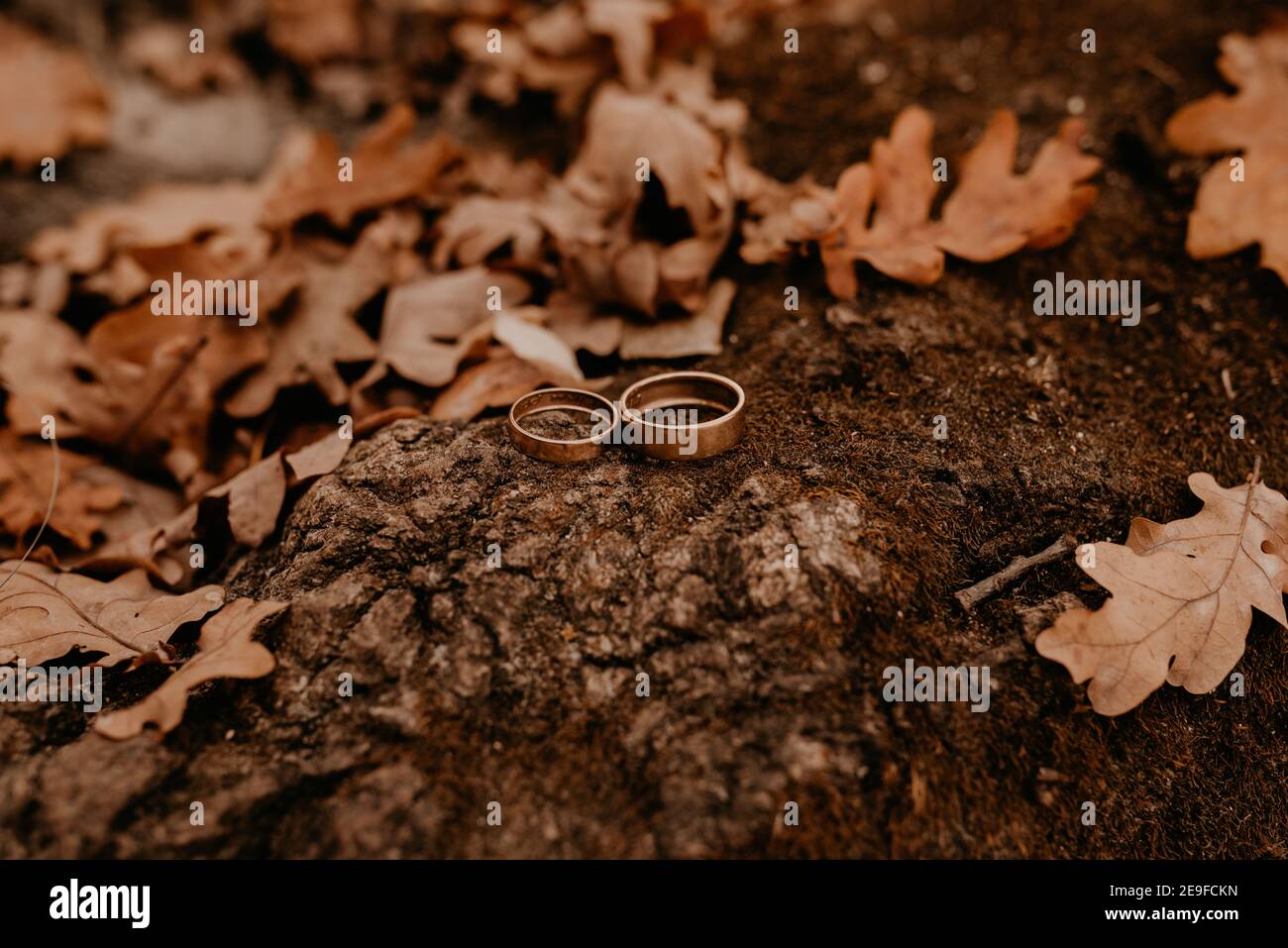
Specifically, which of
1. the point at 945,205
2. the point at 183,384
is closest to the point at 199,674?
the point at 183,384

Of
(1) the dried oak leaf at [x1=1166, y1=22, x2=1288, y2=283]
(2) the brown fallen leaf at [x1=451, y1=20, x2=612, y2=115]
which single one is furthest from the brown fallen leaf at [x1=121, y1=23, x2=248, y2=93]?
(1) the dried oak leaf at [x1=1166, y1=22, x2=1288, y2=283]

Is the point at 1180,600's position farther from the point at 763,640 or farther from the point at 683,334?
the point at 683,334

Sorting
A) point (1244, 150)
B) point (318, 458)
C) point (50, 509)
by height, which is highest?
point (1244, 150)

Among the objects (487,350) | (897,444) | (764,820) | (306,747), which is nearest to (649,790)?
(764,820)

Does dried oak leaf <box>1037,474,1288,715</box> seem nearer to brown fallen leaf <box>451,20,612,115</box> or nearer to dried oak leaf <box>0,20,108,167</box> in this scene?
brown fallen leaf <box>451,20,612,115</box>

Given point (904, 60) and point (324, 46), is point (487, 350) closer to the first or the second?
point (904, 60)

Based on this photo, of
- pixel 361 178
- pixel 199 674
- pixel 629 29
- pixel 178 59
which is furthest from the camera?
pixel 178 59

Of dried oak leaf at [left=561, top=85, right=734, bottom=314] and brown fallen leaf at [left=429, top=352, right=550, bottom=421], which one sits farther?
dried oak leaf at [left=561, top=85, right=734, bottom=314]
